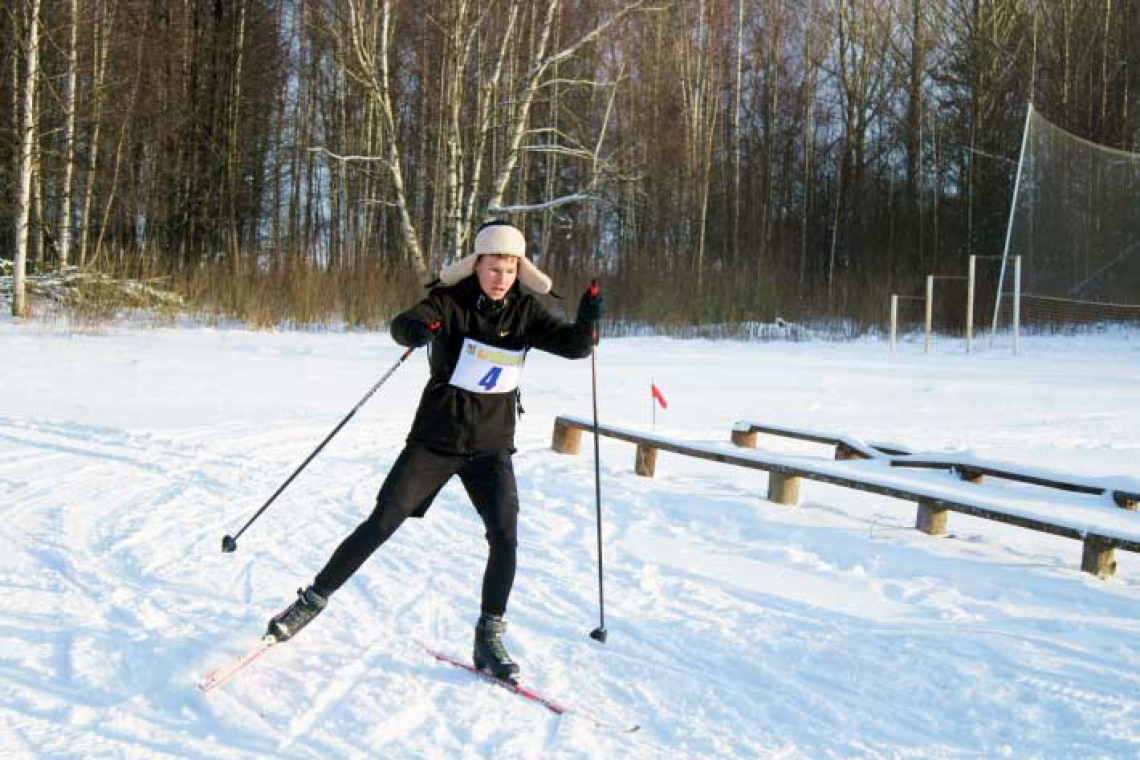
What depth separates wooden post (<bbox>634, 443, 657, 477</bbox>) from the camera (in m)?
8.95

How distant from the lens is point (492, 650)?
404 cm

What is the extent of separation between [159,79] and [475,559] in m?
24.3

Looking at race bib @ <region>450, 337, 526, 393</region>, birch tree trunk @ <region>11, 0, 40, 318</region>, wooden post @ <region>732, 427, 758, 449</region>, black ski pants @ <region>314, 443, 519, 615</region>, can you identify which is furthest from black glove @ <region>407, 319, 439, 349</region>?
birch tree trunk @ <region>11, 0, 40, 318</region>

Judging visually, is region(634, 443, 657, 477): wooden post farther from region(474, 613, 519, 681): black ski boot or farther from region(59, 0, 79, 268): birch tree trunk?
region(59, 0, 79, 268): birch tree trunk

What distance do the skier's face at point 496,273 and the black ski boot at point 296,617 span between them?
4.56ft

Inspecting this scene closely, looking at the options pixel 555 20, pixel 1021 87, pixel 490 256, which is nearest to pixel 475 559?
A: pixel 490 256

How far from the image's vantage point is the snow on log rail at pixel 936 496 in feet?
19.0

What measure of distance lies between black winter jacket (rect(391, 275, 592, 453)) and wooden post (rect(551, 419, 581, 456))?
5811 millimetres

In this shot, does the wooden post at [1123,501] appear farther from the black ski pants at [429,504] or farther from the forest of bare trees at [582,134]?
the forest of bare trees at [582,134]

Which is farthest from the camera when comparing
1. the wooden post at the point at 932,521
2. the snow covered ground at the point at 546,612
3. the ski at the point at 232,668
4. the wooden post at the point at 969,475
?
the wooden post at the point at 969,475

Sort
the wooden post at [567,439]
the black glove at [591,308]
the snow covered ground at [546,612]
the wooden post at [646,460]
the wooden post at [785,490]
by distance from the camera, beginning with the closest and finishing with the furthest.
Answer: the snow covered ground at [546,612] < the black glove at [591,308] < the wooden post at [785,490] < the wooden post at [646,460] < the wooden post at [567,439]

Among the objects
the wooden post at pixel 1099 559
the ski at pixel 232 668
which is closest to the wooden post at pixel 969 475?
the wooden post at pixel 1099 559

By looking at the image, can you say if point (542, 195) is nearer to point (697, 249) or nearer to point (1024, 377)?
point (697, 249)

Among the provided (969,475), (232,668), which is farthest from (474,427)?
(969,475)
